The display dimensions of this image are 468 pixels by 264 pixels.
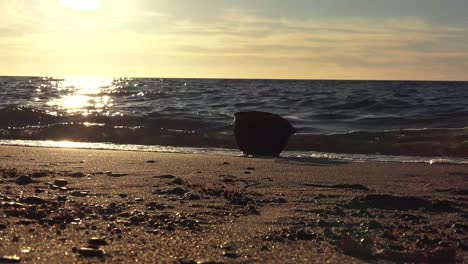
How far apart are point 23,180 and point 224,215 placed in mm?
2240

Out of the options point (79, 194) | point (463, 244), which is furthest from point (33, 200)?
point (463, 244)

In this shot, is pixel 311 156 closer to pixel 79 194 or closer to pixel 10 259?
pixel 79 194

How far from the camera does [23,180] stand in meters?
5.77

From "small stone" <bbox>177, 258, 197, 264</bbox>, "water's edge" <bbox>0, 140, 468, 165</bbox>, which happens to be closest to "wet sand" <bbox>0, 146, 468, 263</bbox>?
"small stone" <bbox>177, 258, 197, 264</bbox>

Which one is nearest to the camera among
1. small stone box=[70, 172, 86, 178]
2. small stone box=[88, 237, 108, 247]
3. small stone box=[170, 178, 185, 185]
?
small stone box=[88, 237, 108, 247]

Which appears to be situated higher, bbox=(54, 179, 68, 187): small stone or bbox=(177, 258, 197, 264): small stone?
bbox=(54, 179, 68, 187): small stone

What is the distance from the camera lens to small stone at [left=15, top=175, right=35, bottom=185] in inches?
224

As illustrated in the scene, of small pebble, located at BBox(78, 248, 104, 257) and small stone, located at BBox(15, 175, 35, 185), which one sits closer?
small pebble, located at BBox(78, 248, 104, 257)

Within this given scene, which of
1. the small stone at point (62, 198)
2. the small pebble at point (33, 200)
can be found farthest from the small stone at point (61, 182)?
the small pebble at point (33, 200)

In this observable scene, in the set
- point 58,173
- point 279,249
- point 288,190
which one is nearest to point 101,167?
point 58,173

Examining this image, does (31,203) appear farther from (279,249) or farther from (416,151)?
(416,151)

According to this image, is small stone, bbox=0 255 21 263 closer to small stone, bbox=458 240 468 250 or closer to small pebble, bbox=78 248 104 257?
small pebble, bbox=78 248 104 257

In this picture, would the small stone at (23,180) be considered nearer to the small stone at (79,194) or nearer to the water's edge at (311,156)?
the small stone at (79,194)

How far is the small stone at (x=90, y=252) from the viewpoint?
320 centimetres
